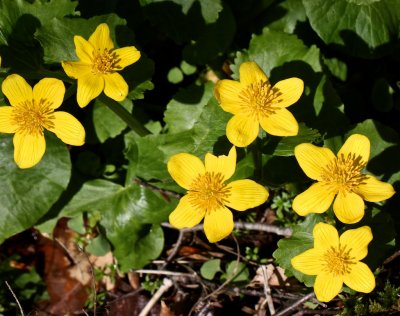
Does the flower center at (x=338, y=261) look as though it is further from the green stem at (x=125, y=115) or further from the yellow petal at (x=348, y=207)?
the green stem at (x=125, y=115)

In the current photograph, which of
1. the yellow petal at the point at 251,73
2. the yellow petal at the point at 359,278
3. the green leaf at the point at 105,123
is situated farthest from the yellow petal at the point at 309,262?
the green leaf at the point at 105,123

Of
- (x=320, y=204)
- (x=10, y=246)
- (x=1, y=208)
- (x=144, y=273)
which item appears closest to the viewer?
(x=320, y=204)

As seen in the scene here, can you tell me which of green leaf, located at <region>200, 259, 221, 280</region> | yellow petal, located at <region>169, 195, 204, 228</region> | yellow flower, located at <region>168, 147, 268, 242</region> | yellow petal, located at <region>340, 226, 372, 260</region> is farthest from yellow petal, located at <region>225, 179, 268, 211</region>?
green leaf, located at <region>200, 259, 221, 280</region>

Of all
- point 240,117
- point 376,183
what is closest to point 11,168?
point 240,117

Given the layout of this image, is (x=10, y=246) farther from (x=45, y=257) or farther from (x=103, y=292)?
(x=103, y=292)

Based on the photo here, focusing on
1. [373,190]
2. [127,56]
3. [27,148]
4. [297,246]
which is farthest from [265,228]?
[27,148]
